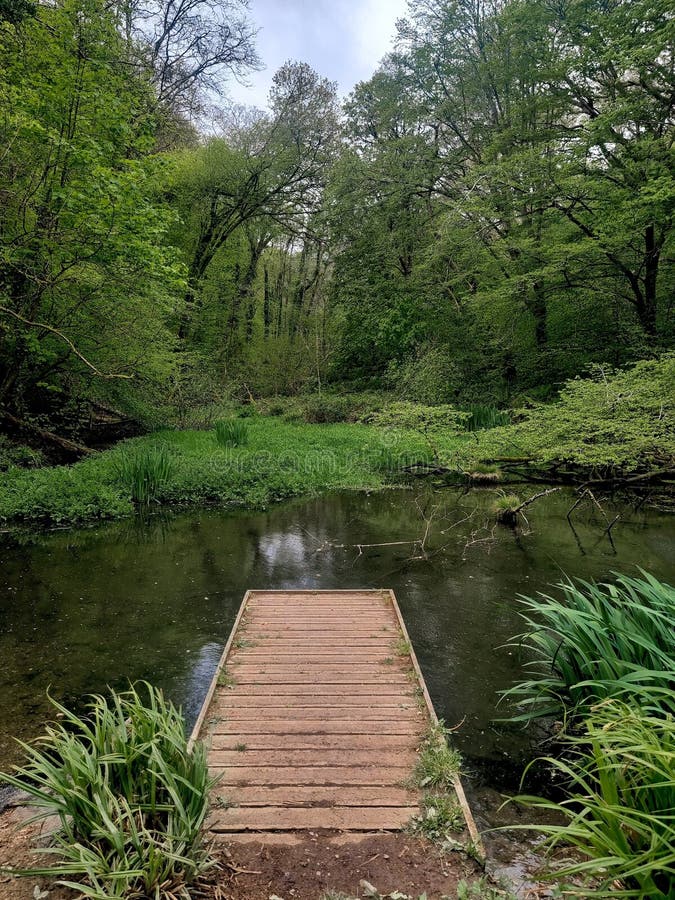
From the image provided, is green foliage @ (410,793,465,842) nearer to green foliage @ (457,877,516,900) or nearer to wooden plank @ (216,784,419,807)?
wooden plank @ (216,784,419,807)

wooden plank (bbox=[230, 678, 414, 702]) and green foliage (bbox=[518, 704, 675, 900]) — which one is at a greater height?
green foliage (bbox=[518, 704, 675, 900])

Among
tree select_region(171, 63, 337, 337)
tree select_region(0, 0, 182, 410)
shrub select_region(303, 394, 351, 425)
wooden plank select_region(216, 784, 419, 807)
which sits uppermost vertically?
tree select_region(171, 63, 337, 337)

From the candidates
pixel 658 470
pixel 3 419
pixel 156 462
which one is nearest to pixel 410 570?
pixel 658 470

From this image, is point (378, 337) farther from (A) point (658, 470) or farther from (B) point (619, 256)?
(A) point (658, 470)

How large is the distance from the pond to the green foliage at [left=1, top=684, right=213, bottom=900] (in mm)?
1606

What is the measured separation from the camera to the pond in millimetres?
3943

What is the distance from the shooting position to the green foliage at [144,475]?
30.1 ft

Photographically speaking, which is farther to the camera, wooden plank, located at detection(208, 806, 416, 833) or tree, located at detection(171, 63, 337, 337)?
tree, located at detection(171, 63, 337, 337)

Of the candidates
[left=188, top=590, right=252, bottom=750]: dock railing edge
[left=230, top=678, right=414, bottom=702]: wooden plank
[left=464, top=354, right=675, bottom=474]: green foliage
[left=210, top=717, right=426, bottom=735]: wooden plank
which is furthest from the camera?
[left=464, top=354, right=675, bottom=474]: green foliage

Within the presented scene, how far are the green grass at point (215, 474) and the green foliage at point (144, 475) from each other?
26mm

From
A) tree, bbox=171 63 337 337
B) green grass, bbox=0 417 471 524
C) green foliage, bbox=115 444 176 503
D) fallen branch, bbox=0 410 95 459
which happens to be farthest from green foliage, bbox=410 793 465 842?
tree, bbox=171 63 337 337

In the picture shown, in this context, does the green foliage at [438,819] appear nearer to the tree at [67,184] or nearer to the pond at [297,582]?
the pond at [297,582]

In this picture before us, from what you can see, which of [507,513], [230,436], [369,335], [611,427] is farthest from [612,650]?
[369,335]

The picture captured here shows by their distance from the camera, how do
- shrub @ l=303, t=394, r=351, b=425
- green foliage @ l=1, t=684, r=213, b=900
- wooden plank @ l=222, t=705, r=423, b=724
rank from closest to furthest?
green foliage @ l=1, t=684, r=213, b=900 < wooden plank @ l=222, t=705, r=423, b=724 < shrub @ l=303, t=394, r=351, b=425
